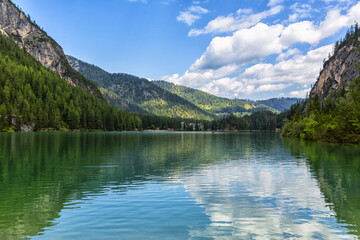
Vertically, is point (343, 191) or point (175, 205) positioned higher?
point (175, 205)

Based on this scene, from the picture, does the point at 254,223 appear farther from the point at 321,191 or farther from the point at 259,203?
the point at 321,191

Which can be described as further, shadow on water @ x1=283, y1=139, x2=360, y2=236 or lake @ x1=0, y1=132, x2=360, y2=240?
shadow on water @ x1=283, y1=139, x2=360, y2=236

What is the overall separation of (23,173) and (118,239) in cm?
2499

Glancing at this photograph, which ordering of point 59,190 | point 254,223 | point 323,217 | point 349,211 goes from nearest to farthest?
point 254,223, point 323,217, point 349,211, point 59,190

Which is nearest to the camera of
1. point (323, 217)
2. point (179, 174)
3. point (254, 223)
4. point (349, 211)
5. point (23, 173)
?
point (254, 223)

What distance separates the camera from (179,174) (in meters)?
35.2

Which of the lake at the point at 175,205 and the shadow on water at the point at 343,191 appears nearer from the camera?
the lake at the point at 175,205

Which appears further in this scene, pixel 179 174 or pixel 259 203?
pixel 179 174

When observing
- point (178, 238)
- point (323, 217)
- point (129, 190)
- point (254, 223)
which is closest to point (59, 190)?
point (129, 190)

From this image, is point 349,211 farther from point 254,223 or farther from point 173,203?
point 173,203

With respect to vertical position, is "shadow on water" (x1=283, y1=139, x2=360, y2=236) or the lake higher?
the lake

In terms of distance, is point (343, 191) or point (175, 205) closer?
point (175, 205)

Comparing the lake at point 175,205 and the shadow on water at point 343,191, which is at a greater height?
the lake at point 175,205

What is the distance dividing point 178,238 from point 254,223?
5.60 m
